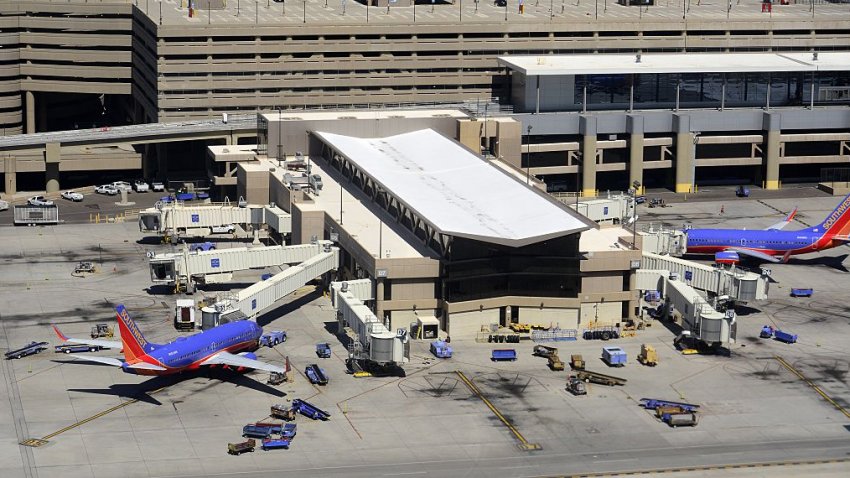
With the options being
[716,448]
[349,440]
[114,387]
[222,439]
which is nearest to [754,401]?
[716,448]

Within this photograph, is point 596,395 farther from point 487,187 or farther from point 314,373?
point 487,187

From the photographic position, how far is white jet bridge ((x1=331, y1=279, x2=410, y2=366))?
160125mm

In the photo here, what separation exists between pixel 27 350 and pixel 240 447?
35.6 m

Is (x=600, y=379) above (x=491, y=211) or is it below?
below

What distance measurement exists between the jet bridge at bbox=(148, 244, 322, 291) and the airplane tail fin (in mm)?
35797

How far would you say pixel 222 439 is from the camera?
144 m

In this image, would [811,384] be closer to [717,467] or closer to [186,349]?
[717,467]

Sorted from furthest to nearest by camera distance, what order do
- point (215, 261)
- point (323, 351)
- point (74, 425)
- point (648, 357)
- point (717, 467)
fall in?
point (215, 261) < point (323, 351) < point (648, 357) < point (74, 425) < point (717, 467)

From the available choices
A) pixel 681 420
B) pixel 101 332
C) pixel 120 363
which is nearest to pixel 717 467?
pixel 681 420

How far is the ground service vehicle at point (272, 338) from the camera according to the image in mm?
172125

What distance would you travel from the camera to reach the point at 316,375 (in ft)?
525

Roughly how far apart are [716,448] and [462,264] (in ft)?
131

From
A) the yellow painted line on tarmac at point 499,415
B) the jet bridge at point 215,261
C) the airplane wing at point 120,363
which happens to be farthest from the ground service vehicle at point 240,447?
the jet bridge at point 215,261

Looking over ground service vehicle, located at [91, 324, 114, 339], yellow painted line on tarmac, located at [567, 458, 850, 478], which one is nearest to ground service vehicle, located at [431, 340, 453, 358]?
yellow painted line on tarmac, located at [567, 458, 850, 478]
